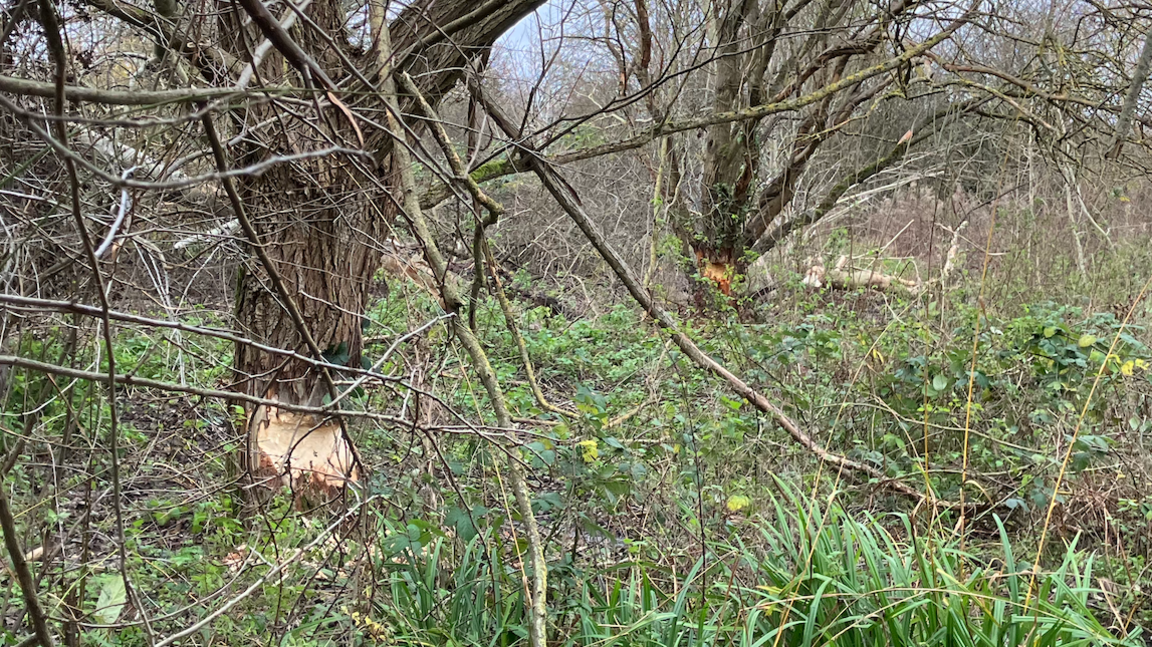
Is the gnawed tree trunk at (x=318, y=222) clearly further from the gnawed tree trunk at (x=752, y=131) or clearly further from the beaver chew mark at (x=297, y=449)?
the gnawed tree trunk at (x=752, y=131)

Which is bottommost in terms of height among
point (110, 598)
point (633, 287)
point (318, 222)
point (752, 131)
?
point (110, 598)

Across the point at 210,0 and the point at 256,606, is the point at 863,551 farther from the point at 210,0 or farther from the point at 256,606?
the point at 210,0

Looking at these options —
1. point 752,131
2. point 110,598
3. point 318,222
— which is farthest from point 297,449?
point 752,131

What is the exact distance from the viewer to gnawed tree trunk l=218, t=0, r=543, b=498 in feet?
10.3

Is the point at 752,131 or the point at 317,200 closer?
the point at 317,200

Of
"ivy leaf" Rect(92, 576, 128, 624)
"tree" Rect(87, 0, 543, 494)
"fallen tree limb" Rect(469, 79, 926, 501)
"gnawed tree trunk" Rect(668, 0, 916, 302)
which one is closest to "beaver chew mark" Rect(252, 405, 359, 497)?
"tree" Rect(87, 0, 543, 494)

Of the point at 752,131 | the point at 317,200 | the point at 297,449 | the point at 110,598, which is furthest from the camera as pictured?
the point at 752,131

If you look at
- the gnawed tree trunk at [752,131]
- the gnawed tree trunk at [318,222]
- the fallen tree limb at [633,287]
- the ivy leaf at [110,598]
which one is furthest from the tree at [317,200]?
the gnawed tree trunk at [752,131]

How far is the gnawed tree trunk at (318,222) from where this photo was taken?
3135 millimetres

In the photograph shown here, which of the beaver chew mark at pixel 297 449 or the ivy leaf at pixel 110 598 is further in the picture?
the beaver chew mark at pixel 297 449

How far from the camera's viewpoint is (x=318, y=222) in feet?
11.5

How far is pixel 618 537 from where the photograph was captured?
11.0 feet

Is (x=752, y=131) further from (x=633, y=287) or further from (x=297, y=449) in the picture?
(x=297, y=449)

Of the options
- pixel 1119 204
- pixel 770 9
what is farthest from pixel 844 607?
pixel 1119 204
